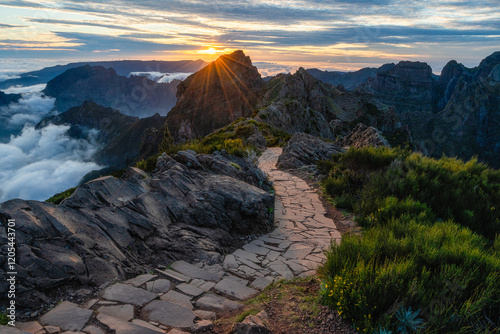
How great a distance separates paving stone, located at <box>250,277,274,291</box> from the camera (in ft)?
A: 16.0

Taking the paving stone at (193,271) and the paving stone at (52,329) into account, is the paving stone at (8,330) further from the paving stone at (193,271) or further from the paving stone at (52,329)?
the paving stone at (193,271)

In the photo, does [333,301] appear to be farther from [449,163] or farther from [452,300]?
[449,163]

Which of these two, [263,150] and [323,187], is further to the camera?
[263,150]

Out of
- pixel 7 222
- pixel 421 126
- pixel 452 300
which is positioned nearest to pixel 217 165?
pixel 7 222

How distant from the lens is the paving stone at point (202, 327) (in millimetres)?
3504

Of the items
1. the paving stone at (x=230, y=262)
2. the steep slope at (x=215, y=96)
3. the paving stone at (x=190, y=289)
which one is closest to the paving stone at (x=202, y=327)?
the paving stone at (x=190, y=289)

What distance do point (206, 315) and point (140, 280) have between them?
139cm

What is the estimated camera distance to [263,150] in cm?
2225

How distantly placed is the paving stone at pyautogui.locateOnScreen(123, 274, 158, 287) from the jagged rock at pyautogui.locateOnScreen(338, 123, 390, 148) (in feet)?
49.2

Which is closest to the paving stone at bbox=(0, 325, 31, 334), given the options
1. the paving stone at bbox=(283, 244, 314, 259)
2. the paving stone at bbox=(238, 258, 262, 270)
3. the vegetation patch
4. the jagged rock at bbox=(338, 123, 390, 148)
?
the vegetation patch

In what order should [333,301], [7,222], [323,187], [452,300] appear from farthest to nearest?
[323,187], [7,222], [333,301], [452,300]

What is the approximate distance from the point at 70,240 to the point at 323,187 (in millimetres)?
8772

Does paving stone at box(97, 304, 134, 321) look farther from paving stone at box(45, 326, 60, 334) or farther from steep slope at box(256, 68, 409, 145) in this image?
steep slope at box(256, 68, 409, 145)

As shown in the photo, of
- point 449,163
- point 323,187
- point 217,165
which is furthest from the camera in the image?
point 323,187
